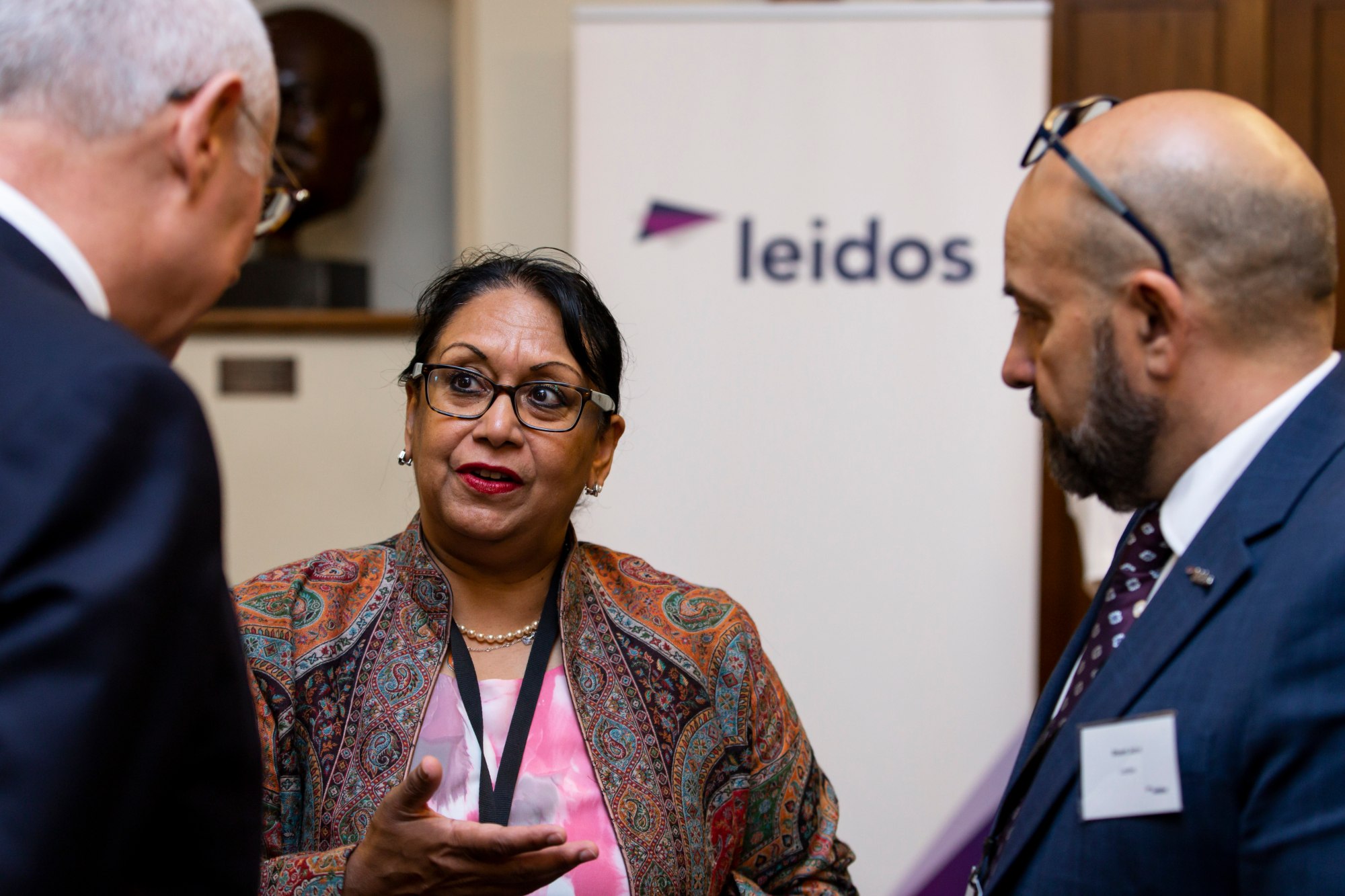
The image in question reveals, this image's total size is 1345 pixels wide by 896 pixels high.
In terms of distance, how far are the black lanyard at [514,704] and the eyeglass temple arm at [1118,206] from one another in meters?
0.91

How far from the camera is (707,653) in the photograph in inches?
68.9

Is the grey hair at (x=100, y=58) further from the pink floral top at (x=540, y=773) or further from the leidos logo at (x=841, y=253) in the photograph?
the leidos logo at (x=841, y=253)

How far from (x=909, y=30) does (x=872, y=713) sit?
1812 mm

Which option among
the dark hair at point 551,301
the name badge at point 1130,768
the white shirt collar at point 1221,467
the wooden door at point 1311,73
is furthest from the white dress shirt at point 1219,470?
the wooden door at point 1311,73

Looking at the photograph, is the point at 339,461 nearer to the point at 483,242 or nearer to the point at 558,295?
the point at 483,242

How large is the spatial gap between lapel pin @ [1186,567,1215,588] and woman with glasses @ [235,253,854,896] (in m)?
0.71

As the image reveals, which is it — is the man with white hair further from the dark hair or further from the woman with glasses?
the dark hair

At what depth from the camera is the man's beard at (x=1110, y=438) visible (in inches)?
50.4

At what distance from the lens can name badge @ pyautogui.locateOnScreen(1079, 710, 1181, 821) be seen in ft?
3.72

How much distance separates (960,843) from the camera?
10.3ft

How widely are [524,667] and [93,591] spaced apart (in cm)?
100

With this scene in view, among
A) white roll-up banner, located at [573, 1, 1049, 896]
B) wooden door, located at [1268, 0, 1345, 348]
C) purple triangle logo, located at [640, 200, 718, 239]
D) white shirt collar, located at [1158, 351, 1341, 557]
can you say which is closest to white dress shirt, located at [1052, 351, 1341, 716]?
white shirt collar, located at [1158, 351, 1341, 557]

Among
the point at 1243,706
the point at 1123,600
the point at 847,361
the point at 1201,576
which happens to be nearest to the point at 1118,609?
the point at 1123,600

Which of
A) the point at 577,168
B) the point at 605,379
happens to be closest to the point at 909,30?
the point at 577,168
